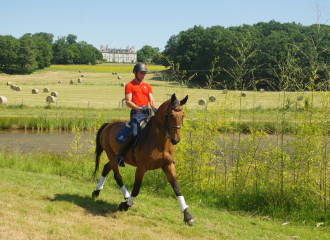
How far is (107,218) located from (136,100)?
2.43 meters

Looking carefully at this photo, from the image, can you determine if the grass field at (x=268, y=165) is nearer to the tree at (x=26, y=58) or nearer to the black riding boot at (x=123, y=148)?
the black riding boot at (x=123, y=148)

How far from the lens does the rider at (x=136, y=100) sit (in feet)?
24.2

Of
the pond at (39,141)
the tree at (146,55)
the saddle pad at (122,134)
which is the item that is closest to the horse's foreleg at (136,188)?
the saddle pad at (122,134)

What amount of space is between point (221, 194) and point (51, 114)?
23.4 meters

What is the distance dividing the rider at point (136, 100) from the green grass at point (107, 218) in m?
1.31

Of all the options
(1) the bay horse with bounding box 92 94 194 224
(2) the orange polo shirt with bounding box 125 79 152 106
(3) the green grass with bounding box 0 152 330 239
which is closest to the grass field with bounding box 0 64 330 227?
(3) the green grass with bounding box 0 152 330 239

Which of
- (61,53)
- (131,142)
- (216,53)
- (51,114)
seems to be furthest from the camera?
(61,53)

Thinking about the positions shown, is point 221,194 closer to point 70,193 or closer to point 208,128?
point 208,128

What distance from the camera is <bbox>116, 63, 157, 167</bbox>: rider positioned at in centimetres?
738

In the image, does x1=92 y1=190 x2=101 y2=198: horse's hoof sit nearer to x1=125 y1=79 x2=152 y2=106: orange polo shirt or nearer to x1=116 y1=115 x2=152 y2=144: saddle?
x1=116 y1=115 x2=152 y2=144: saddle

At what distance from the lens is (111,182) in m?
10.6

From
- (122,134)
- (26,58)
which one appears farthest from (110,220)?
(26,58)

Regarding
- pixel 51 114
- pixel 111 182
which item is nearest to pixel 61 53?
pixel 51 114

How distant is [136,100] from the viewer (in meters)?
7.54
